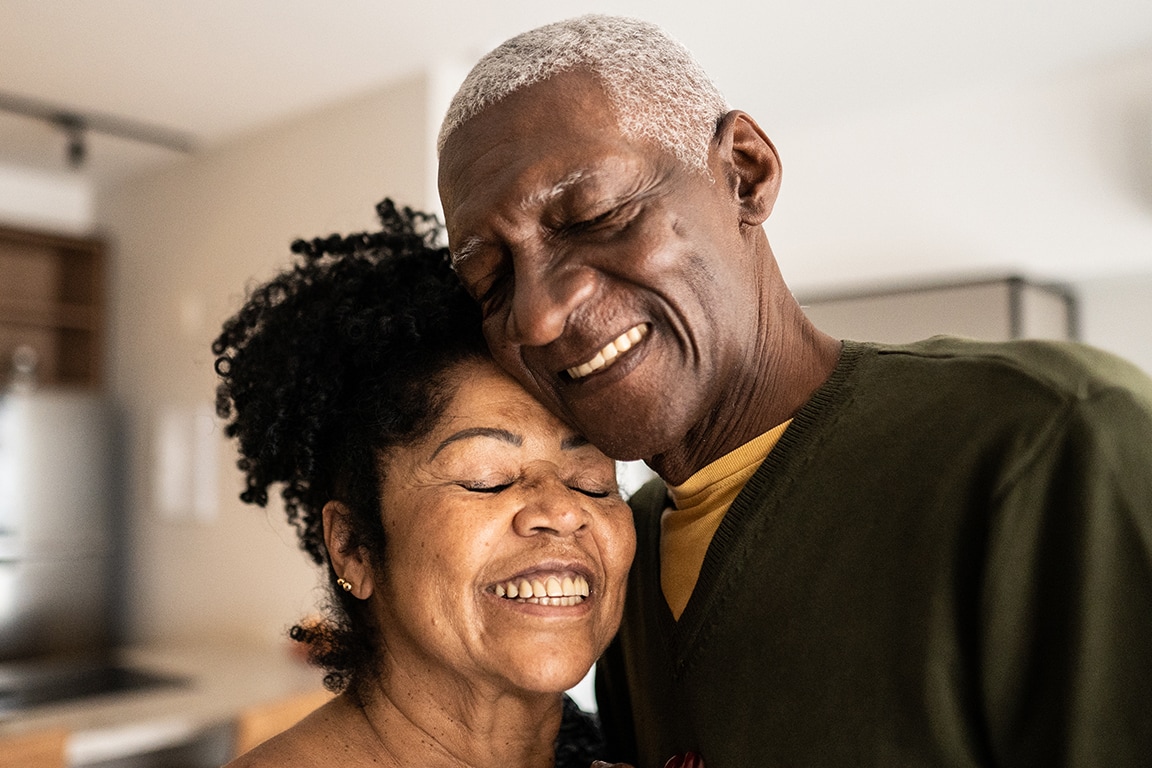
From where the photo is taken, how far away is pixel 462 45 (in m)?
3.73

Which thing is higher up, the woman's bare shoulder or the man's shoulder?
the man's shoulder

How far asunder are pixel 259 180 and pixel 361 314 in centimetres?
350

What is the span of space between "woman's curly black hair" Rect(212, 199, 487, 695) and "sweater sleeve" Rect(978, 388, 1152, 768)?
2.34 feet

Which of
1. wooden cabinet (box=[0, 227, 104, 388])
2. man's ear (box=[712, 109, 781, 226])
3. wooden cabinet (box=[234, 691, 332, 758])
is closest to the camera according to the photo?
man's ear (box=[712, 109, 781, 226])

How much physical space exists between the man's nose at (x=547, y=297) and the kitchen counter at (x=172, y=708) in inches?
102

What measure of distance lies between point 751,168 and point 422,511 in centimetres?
58

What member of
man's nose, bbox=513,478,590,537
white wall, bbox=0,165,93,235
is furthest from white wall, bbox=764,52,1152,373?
white wall, bbox=0,165,93,235

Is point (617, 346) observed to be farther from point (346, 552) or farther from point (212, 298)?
point (212, 298)

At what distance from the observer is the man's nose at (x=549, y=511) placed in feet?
4.11

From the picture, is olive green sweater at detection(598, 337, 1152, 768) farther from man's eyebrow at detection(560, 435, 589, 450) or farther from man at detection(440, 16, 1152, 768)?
man's eyebrow at detection(560, 435, 589, 450)

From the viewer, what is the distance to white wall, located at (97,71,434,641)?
4125 millimetres

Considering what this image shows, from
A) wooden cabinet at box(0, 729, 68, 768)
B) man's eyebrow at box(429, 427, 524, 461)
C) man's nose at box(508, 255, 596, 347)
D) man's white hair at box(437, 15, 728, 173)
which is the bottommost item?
wooden cabinet at box(0, 729, 68, 768)

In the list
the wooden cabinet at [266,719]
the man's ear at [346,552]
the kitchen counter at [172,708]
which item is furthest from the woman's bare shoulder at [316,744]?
the kitchen counter at [172,708]

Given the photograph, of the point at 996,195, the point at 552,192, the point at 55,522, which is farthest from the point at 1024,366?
the point at 55,522
